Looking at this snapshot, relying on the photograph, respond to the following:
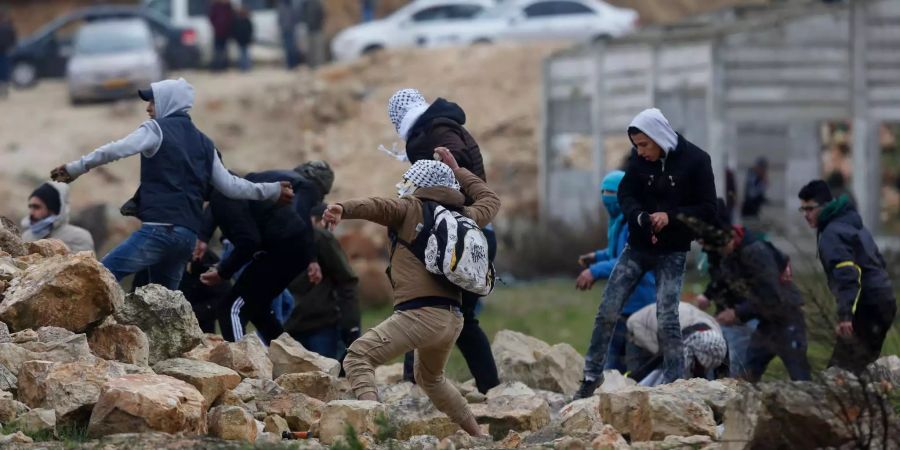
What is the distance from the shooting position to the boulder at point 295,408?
30.7 ft

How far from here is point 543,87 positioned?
28.5m

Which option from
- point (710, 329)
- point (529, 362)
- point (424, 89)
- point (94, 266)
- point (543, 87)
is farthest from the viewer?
point (424, 89)

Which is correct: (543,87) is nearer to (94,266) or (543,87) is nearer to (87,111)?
(87,111)

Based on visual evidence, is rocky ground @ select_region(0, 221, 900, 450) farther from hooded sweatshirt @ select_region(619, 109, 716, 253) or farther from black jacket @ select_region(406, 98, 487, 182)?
black jacket @ select_region(406, 98, 487, 182)

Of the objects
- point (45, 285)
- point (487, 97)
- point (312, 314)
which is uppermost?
point (45, 285)

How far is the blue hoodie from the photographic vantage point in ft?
35.7

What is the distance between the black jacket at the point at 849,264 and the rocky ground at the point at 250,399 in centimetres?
51

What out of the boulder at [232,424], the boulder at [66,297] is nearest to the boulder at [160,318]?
the boulder at [66,297]

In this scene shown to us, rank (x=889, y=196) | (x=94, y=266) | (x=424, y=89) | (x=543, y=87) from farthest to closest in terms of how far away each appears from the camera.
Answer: (x=889, y=196) < (x=424, y=89) < (x=543, y=87) < (x=94, y=266)

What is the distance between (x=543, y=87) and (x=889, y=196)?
11570 mm

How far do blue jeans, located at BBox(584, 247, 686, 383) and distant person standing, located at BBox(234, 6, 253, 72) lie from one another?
2584 centimetres

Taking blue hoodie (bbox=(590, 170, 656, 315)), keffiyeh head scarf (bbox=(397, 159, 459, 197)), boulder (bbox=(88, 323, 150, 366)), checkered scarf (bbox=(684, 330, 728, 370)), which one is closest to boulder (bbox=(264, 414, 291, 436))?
boulder (bbox=(88, 323, 150, 366))

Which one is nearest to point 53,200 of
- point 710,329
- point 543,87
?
point 710,329

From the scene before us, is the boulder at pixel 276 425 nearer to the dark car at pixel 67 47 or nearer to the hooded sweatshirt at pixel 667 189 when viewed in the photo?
the hooded sweatshirt at pixel 667 189
